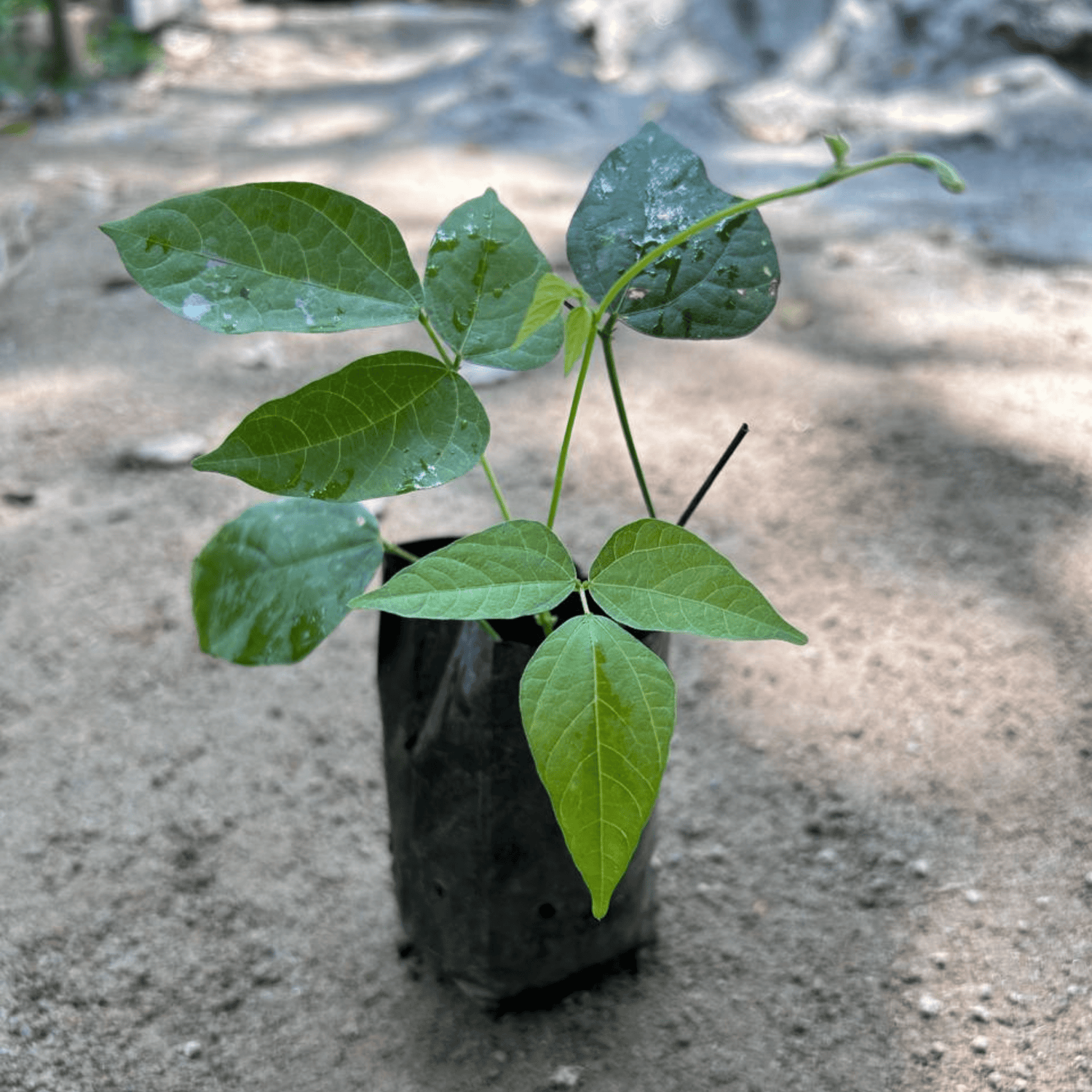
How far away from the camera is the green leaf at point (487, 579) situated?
1.87 feet

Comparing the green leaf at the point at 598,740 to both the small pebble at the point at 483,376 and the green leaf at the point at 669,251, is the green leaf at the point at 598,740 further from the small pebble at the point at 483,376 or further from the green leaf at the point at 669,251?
the small pebble at the point at 483,376

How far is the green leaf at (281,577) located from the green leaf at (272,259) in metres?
0.20

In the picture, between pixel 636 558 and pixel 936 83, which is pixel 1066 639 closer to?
pixel 636 558

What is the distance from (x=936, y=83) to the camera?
3.61 metres

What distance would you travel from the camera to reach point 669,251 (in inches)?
27.1

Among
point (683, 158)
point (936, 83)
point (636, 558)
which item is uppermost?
point (683, 158)

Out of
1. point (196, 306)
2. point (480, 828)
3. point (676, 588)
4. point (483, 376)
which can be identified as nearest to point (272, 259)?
point (196, 306)

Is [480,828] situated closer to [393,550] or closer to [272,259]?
[393,550]

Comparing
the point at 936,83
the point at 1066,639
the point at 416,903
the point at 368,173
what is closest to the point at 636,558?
the point at 416,903

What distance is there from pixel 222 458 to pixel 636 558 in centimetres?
24

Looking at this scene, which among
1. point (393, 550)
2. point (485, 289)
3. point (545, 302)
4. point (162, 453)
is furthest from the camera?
point (162, 453)

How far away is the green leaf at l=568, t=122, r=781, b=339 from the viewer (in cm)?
69

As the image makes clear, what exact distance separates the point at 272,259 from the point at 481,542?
0.21m

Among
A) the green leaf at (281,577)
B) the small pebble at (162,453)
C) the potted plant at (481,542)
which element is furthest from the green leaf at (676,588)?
the small pebble at (162,453)
